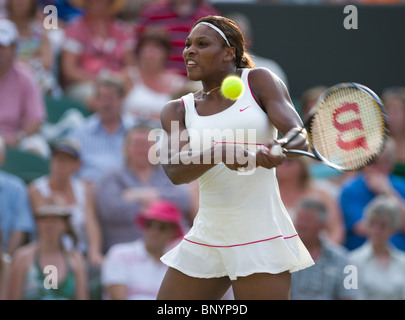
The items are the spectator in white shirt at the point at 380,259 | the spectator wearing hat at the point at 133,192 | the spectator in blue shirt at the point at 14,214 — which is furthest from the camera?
the spectator wearing hat at the point at 133,192

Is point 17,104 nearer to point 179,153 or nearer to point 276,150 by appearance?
point 179,153

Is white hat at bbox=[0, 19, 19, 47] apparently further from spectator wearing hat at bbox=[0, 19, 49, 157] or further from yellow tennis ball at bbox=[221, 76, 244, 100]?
yellow tennis ball at bbox=[221, 76, 244, 100]

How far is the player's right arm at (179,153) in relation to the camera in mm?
3225

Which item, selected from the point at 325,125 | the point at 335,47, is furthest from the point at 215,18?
the point at 335,47

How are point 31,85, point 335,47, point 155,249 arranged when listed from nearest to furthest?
point 155,249, point 31,85, point 335,47

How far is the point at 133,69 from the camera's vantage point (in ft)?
25.0

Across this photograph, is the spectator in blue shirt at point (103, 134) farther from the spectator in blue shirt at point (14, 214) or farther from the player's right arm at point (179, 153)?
the player's right arm at point (179, 153)

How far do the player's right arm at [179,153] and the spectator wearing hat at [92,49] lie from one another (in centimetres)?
404

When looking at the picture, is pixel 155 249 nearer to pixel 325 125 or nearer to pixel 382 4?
pixel 325 125

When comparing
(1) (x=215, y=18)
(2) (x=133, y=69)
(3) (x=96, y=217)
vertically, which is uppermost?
(2) (x=133, y=69)

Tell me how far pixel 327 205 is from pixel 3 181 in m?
2.77

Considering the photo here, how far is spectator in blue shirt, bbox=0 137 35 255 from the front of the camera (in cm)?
592

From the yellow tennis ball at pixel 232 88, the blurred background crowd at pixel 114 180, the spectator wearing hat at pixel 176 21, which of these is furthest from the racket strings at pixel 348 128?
the spectator wearing hat at pixel 176 21

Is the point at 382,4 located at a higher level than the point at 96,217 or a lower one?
higher
